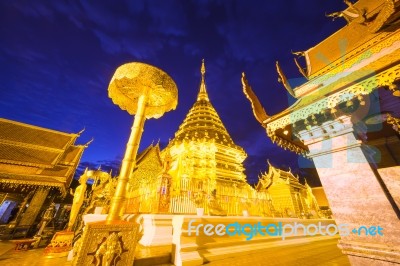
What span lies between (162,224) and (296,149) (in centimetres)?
450

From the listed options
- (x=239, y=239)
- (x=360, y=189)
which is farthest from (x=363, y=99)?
(x=239, y=239)

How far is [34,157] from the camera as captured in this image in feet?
37.5

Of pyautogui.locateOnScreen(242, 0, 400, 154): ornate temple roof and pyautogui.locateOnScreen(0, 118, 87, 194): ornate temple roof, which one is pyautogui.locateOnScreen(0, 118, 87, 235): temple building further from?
pyautogui.locateOnScreen(242, 0, 400, 154): ornate temple roof

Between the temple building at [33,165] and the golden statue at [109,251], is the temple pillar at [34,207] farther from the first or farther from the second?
the golden statue at [109,251]

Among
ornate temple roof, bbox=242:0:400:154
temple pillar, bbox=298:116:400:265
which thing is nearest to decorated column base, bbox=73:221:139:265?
temple pillar, bbox=298:116:400:265

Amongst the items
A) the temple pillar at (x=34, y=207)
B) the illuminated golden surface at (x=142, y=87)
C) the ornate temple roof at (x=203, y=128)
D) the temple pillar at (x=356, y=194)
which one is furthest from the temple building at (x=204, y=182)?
the temple pillar at (x=34, y=207)

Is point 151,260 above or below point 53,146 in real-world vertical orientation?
below

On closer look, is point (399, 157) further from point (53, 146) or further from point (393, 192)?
point (53, 146)

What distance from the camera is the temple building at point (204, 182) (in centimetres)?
686

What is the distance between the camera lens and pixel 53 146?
1286 centimetres

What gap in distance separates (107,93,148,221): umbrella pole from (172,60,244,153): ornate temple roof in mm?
13145

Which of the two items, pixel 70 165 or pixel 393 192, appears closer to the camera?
pixel 393 192

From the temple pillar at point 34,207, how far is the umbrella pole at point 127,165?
1265cm

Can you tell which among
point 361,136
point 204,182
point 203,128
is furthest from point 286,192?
point 361,136
